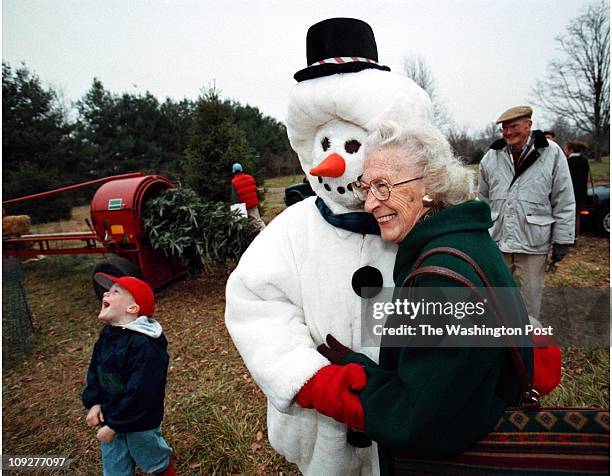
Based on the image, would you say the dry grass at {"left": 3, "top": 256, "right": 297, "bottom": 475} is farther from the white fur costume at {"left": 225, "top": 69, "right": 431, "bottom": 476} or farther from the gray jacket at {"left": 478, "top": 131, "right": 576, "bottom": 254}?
the gray jacket at {"left": 478, "top": 131, "right": 576, "bottom": 254}

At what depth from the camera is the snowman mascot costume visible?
1.27 meters

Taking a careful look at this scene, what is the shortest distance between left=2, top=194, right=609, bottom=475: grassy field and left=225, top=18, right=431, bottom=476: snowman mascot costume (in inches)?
53.5

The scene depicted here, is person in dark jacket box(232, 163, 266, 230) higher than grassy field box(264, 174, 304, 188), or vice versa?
person in dark jacket box(232, 163, 266, 230)

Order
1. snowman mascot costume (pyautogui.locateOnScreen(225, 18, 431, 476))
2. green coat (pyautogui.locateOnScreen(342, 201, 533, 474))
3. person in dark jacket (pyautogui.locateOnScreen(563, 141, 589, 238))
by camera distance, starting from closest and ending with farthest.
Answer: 1. green coat (pyautogui.locateOnScreen(342, 201, 533, 474))
2. snowman mascot costume (pyautogui.locateOnScreen(225, 18, 431, 476))
3. person in dark jacket (pyautogui.locateOnScreen(563, 141, 589, 238))

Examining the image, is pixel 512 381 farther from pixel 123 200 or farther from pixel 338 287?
pixel 123 200

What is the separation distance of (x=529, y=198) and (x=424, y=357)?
285 cm

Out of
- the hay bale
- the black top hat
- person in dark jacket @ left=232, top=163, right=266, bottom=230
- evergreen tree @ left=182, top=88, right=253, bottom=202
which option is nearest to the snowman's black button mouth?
the black top hat

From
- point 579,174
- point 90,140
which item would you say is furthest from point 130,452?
point 90,140

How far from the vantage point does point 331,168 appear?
128cm

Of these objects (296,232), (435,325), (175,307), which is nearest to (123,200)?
(175,307)

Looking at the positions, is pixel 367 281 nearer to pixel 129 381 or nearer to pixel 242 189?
pixel 129 381

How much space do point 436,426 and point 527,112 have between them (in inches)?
121

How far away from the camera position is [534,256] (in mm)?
3289

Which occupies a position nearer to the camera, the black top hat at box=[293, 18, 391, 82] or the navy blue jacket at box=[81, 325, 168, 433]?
the black top hat at box=[293, 18, 391, 82]
